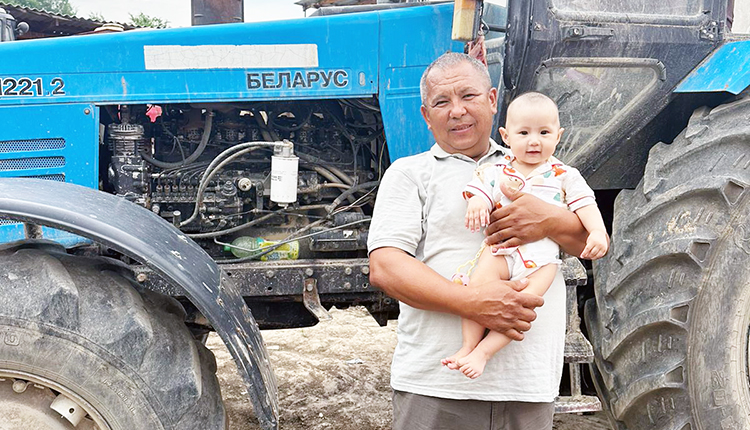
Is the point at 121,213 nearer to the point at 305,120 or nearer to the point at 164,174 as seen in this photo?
the point at 164,174

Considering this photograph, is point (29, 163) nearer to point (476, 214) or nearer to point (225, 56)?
point (225, 56)

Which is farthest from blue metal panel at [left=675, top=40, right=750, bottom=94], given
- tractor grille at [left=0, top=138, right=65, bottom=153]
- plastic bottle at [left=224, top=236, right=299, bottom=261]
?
tractor grille at [left=0, top=138, right=65, bottom=153]

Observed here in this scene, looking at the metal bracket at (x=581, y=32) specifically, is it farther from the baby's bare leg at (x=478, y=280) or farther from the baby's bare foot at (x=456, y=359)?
the baby's bare foot at (x=456, y=359)

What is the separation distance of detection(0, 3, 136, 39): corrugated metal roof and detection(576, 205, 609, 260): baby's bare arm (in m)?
8.81

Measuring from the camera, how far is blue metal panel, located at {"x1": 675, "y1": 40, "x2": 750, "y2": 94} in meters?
2.60

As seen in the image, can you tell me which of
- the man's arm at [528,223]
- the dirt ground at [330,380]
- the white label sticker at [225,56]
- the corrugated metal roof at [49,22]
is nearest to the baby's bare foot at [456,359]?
the man's arm at [528,223]

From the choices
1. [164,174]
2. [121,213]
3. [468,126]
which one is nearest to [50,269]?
[121,213]

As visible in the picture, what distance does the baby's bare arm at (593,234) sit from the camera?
1.88m

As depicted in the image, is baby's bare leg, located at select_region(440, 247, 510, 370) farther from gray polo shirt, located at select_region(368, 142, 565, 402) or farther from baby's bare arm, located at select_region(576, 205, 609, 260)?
baby's bare arm, located at select_region(576, 205, 609, 260)

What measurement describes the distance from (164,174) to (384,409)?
181cm

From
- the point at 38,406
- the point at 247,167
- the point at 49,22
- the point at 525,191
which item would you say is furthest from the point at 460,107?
the point at 49,22

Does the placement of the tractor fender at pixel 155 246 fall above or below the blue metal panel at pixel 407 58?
below

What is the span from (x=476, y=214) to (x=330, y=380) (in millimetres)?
2718

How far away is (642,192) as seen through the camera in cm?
268
